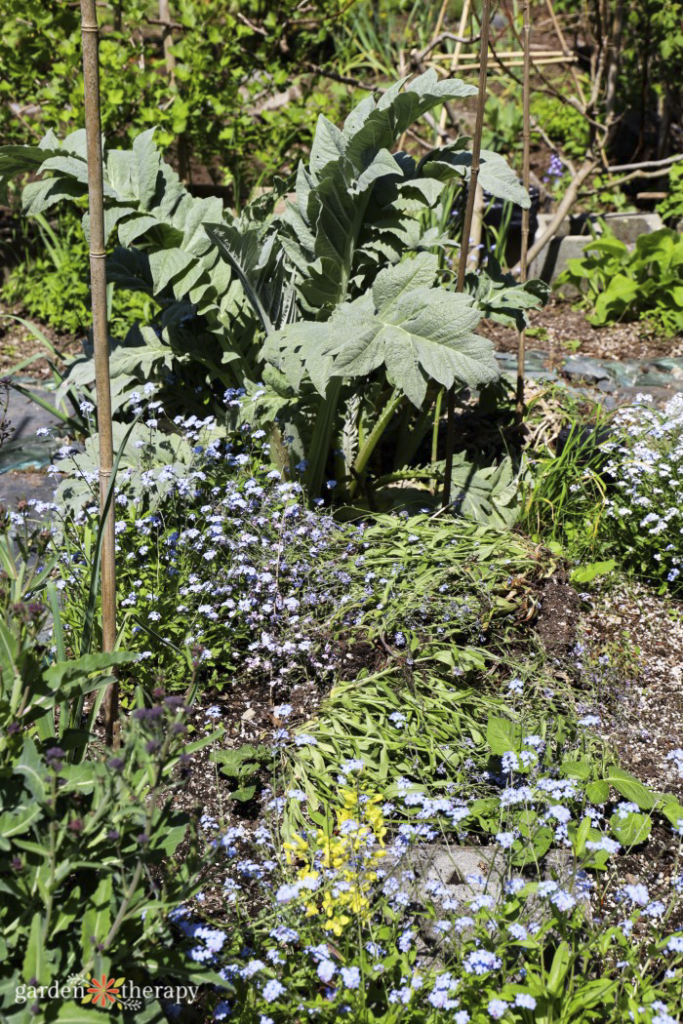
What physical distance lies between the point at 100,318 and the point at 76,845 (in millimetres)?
1070

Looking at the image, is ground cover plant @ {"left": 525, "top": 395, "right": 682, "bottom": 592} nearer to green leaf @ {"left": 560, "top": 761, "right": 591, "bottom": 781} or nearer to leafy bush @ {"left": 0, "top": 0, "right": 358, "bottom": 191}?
green leaf @ {"left": 560, "top": 761, "right": 591, "bottom": 781}

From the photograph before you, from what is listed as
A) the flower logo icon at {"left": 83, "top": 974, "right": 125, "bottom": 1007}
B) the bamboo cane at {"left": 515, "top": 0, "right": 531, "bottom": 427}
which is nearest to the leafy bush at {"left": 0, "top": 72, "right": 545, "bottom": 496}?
the bamboo cane at {"left": 515, "top": 0, "right": 531, "bottom": 427}

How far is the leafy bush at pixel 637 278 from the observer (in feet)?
16.7

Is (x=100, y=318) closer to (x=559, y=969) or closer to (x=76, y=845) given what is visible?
(x=76, y=845)

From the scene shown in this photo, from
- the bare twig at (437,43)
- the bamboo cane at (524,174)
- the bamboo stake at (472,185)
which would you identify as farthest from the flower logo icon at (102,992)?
the bare twig at (437,43)

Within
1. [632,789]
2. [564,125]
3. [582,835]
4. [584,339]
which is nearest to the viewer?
[582,835]

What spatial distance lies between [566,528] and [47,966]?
2353 mm

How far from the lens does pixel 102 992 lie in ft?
5.15

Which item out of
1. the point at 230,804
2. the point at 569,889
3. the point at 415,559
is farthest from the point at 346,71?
the point at 569,889

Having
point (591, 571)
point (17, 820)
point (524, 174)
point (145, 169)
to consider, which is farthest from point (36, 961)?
point (524, 174)

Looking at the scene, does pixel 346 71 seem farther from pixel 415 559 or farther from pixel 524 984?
pixel 524 984

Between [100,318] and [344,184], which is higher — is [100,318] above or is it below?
below

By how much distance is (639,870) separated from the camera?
2332 millimetres

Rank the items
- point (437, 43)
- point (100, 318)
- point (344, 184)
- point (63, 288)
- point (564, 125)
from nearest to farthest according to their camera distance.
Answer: point (100, 318)
point (344, 184)
point (63, 288)
point (437, 43)
point (564, 125)
